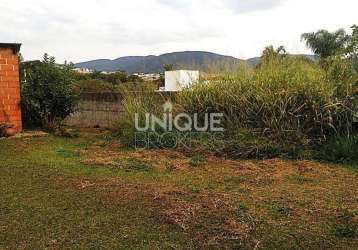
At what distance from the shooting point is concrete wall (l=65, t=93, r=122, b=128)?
1094cm

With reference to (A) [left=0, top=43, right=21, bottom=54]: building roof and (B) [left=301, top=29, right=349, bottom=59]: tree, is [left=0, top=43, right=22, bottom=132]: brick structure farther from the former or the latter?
(B) [left=301, top=29, right=349, bottom=59]: tree

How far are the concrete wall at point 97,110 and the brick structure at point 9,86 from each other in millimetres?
2150

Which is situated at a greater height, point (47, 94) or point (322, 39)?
point (322, 39)

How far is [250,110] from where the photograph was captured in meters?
7.57

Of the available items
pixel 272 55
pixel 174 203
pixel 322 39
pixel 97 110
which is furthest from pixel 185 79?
pixel 322 39

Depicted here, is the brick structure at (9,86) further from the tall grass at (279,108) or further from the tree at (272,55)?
the tree at (272,55)

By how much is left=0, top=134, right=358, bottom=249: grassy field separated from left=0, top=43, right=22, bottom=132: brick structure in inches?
102

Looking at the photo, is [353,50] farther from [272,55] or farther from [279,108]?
[279,108]

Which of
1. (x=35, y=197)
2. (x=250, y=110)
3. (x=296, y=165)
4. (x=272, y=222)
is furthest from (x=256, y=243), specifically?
(x=250, y=110)

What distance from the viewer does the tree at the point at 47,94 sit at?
1012 centimetres

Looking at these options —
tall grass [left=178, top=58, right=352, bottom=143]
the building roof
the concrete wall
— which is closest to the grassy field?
tall grass [left=178, top=58, right=352, bottom=143]

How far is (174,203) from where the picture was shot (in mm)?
4309

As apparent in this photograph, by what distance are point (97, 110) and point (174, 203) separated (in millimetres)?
7796

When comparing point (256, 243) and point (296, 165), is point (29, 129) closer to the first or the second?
point (296, 165)
